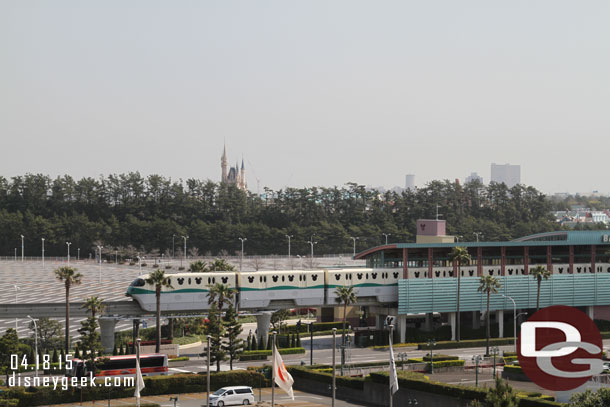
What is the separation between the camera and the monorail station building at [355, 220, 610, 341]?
114m

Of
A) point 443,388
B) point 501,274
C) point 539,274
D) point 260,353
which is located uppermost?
point 539,274

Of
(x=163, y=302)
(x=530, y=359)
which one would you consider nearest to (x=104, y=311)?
(x=163, y=302)

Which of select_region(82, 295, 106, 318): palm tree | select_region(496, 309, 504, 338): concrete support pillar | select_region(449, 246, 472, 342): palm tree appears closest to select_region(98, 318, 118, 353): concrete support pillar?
select_region(82, 295, 106, 318): palm tree

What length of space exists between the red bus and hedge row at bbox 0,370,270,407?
4.14 m

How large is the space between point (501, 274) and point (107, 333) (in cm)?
5211

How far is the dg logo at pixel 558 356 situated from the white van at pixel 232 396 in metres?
22.8

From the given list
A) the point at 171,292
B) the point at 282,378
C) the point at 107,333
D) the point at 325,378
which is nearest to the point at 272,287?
the point at 171,292

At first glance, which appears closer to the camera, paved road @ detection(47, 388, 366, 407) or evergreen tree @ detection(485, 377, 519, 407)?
evergreen tree @ detection(485, 377, 519, 407)

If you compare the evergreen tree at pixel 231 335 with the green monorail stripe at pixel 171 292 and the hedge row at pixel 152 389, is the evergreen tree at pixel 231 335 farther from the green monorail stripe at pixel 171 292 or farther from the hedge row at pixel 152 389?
the green monorail stripe at pixel 171 292

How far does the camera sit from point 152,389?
7869 centimetres

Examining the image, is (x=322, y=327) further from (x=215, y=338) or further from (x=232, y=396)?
(x=232, y=396)

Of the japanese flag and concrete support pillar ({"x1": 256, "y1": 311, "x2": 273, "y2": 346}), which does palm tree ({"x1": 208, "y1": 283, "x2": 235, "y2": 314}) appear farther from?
the japanese flag

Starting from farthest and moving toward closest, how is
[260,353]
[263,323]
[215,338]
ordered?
1. [263,323]
2. [260,353]
3. [215,338]

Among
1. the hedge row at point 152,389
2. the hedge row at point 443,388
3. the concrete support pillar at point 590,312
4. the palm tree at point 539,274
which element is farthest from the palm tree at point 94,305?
the concrete support pillar at point 590,312
